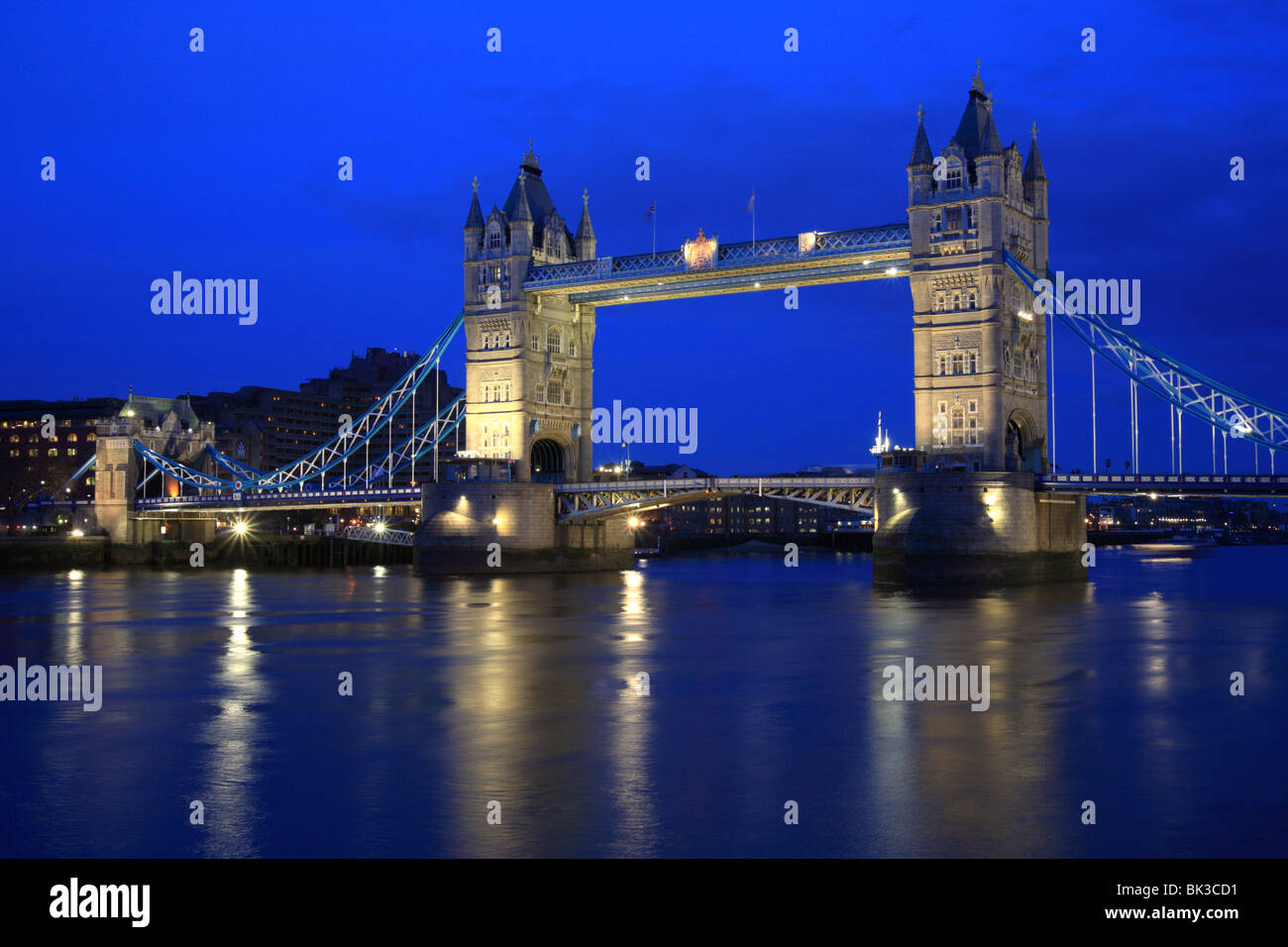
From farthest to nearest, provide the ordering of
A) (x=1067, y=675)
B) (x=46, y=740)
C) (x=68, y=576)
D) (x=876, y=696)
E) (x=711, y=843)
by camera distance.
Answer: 1. (x=68, y=576)
2. (x=1067, y=675)
3. (x=876, y=696)
4. (x=46, y=740)
5. (x=711, y=843)

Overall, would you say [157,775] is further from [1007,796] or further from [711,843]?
[1007,796]

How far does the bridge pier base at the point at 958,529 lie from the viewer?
160 ft

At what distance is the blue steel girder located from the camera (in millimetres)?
53188

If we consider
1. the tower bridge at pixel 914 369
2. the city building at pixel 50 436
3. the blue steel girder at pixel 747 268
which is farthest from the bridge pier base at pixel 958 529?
the city building at pixel 50 436

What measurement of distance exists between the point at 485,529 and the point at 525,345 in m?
8.90

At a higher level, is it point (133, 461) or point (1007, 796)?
point (133, 461)

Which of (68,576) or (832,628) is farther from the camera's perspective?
(68,576)

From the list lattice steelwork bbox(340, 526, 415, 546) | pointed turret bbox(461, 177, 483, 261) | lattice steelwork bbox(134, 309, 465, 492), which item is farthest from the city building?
pointed turret bbox(461, 177, 483, 261)

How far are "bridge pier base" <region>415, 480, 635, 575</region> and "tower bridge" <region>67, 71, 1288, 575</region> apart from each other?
0.10 meters

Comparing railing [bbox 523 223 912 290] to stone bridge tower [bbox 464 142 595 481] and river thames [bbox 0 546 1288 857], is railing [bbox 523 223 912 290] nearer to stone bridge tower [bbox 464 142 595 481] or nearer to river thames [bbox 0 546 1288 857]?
stone bridge tower [bbox 464 142 595 481]

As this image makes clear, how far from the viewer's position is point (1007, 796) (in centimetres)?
1354
